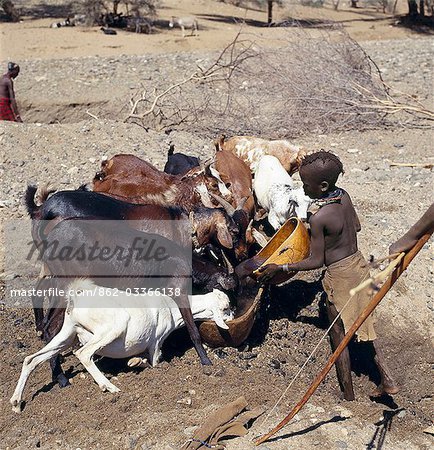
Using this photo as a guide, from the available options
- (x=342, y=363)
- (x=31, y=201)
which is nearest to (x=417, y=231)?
(x=342, y=363)

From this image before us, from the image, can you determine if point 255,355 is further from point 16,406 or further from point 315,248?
point 16,406

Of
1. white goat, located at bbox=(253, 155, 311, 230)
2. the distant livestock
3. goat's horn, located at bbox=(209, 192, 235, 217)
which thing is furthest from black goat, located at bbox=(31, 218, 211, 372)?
the distant livestock

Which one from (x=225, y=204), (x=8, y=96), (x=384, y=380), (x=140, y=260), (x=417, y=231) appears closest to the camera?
(x=417, y=231)

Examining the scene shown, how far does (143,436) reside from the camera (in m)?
4.98

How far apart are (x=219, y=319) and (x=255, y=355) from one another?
1.93ft

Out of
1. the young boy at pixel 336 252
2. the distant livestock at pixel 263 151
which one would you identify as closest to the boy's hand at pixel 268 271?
the young boy at pixel 336 252

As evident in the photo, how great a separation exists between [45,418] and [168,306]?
1396 mm

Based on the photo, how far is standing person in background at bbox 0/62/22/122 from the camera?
38.1 ft

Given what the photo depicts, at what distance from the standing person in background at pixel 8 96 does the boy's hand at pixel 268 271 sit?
7311 mm

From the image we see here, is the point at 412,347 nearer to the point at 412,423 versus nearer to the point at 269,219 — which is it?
the point at 412,423

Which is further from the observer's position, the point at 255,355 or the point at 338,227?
the point at 255,355

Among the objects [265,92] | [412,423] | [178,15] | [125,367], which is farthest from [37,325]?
[178,15]

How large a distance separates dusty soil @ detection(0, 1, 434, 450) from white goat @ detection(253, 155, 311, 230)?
31.7 inches

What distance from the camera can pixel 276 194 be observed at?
7887 mm
